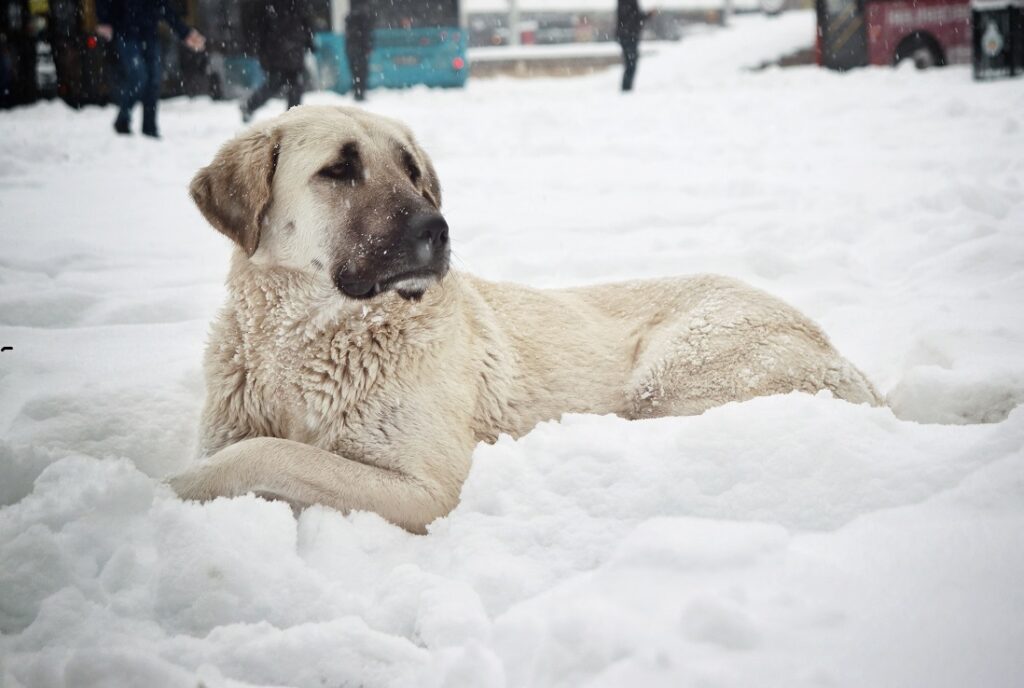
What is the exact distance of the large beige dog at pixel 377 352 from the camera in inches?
107

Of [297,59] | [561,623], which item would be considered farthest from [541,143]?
[561,623]

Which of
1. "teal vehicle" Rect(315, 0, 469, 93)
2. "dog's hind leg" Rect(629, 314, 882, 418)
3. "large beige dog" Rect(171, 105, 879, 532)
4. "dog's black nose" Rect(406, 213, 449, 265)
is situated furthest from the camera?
"teal vehicle" Rect(315, 0, 469, 93)

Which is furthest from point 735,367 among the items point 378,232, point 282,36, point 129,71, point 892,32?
point 892,32

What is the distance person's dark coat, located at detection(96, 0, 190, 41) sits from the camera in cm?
1125

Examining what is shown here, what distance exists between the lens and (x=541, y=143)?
34.6 ft

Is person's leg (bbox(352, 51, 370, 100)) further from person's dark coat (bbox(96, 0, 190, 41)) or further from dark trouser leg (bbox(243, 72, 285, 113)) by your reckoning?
person's dark coat (bbox(96, 0, 190, 41))

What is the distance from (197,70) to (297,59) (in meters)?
10.3

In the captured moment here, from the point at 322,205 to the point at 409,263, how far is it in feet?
1.56

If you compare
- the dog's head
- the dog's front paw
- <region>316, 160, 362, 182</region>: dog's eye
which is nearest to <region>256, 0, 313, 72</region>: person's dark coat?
the dog's head

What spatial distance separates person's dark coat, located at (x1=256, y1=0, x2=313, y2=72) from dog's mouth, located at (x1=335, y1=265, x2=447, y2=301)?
10.6 metres

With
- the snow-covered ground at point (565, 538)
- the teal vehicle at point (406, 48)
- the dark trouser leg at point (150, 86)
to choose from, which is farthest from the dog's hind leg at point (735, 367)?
the teal vehicle at point (406, 48)

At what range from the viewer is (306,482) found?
8.36 ft

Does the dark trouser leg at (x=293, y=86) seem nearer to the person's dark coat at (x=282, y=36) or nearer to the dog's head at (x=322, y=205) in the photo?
the person's dark coat at (x=282, y=36)

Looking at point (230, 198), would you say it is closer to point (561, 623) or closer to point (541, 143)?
point (561, 623)
